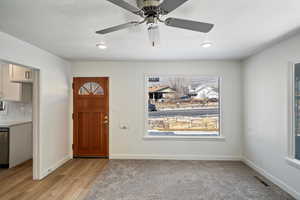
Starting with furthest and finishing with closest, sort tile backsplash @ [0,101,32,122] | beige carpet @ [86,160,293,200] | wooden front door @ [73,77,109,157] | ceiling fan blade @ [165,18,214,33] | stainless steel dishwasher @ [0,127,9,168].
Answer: tile backsplash @ [0,101,32,122] < wooden front door @ [73,77,109,157] < stainless steel dishwasher @ [0,127,9,168] < beige carpet @ [86,160,293,200] < ceiling fan blade @ [165,18,214,33]

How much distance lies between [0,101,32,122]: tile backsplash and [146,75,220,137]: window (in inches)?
123

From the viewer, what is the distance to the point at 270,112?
3.05 meters

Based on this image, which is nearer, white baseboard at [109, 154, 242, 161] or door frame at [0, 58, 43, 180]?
door frame at [0, 58, 43, 180]

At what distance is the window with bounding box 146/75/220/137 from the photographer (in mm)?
4242

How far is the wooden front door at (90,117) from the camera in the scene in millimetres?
4230

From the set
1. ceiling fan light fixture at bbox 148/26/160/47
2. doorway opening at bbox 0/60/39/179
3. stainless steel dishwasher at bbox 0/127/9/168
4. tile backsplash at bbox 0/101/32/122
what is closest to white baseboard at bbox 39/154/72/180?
doorway opening at bbox 0/60/39/179

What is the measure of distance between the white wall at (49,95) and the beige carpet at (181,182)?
113 centimetres

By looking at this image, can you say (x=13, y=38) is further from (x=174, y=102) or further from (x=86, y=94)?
(x=174, y=102)

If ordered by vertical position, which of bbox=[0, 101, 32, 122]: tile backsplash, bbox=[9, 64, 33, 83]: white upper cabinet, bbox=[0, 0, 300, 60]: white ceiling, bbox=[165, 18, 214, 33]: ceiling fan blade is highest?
bbox=[0, 0, 300, 60]: white ceiling

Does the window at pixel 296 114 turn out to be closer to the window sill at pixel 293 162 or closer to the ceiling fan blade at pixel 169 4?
the window sill at pixel 293 162

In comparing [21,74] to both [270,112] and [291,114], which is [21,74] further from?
[291,114]

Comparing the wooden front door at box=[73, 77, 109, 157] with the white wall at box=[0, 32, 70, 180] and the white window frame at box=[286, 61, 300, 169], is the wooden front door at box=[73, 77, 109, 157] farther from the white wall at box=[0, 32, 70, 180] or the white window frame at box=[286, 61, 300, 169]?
the white window frame at box=[286, 61, 300, 169]

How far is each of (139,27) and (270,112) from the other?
105 inches

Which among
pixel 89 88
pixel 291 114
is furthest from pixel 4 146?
pixel 291 114
